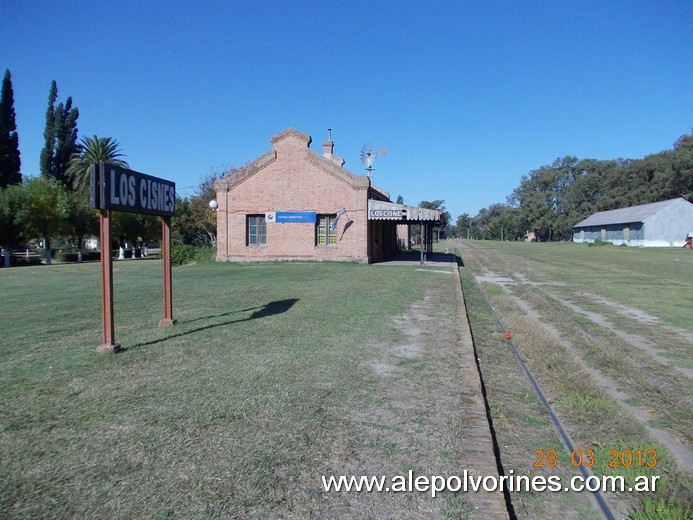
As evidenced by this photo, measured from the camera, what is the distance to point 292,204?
25516 mm

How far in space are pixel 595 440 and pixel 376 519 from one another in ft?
7.86

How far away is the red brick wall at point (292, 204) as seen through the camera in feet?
81.6

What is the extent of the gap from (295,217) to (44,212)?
29080 mm

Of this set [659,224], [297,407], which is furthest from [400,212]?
[659,224]

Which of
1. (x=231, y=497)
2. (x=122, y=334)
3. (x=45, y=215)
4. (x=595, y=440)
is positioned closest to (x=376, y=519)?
(x=231, y=497)

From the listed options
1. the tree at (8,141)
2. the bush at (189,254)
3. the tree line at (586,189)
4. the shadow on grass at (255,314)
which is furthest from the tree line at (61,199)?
the tree line at (586,189)

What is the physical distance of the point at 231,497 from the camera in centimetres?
290

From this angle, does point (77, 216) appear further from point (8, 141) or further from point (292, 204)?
point (292, 204)

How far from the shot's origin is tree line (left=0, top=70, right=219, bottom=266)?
4112 cm

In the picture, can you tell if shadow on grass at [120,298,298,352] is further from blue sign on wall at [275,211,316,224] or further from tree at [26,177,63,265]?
tree at [26,177,63,265]

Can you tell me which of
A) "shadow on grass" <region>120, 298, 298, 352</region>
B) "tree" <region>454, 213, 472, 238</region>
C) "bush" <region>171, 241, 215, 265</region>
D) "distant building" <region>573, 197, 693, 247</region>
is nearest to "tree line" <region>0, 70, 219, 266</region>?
"bush" <region>171, 241, 215, 265</region>

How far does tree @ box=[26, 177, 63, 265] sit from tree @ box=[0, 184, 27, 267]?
1.67 feet

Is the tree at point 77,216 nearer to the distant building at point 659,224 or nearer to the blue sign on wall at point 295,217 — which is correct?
the blue sign on wall at point 295,217

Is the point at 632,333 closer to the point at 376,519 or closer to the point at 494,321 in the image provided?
the point at 494,321
